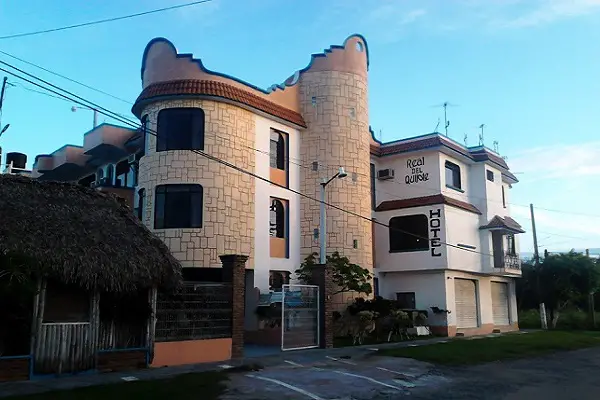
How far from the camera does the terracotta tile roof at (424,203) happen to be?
29.5 m

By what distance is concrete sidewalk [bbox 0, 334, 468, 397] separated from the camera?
11688 mm

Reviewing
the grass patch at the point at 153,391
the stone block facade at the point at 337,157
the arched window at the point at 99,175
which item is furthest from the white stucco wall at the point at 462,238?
the grass patch at the point at 153,391

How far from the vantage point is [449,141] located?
31312 mm

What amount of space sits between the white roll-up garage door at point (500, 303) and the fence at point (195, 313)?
21.9m

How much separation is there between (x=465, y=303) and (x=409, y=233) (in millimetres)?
5078

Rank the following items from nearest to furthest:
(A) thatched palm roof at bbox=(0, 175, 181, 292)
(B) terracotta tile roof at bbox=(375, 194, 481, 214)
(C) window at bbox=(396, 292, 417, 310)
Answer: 1. (A) thatched palm roof at bbox=(0, 175, 181, 292)
2. (B) terracotta tile roof at bbox=(375, 194, 481, 214)
3. (C) window at bbox=(396, 292, 417, 310)

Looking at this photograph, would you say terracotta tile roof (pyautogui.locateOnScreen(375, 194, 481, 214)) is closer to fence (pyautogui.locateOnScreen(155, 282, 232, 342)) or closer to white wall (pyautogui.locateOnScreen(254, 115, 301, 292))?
white wall (pyautogui.locateOnScreen(254, 115, 301, 292))

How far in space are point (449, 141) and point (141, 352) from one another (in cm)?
2157

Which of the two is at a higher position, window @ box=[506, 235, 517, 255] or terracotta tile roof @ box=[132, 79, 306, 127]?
terracotta tile roof @ box=[132, 79, 306, 127]

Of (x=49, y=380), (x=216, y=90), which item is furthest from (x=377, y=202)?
(x=49, y=380)

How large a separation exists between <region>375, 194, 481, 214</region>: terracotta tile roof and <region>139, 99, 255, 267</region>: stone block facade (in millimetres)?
9760

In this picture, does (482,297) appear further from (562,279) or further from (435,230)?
(562,279)

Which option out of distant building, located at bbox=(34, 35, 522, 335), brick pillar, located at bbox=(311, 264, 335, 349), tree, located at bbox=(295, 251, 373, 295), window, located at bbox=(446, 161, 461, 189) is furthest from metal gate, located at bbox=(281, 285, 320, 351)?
window, located at bbox=(446, 161, 461, 189)

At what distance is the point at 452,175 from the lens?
32.0 metres
